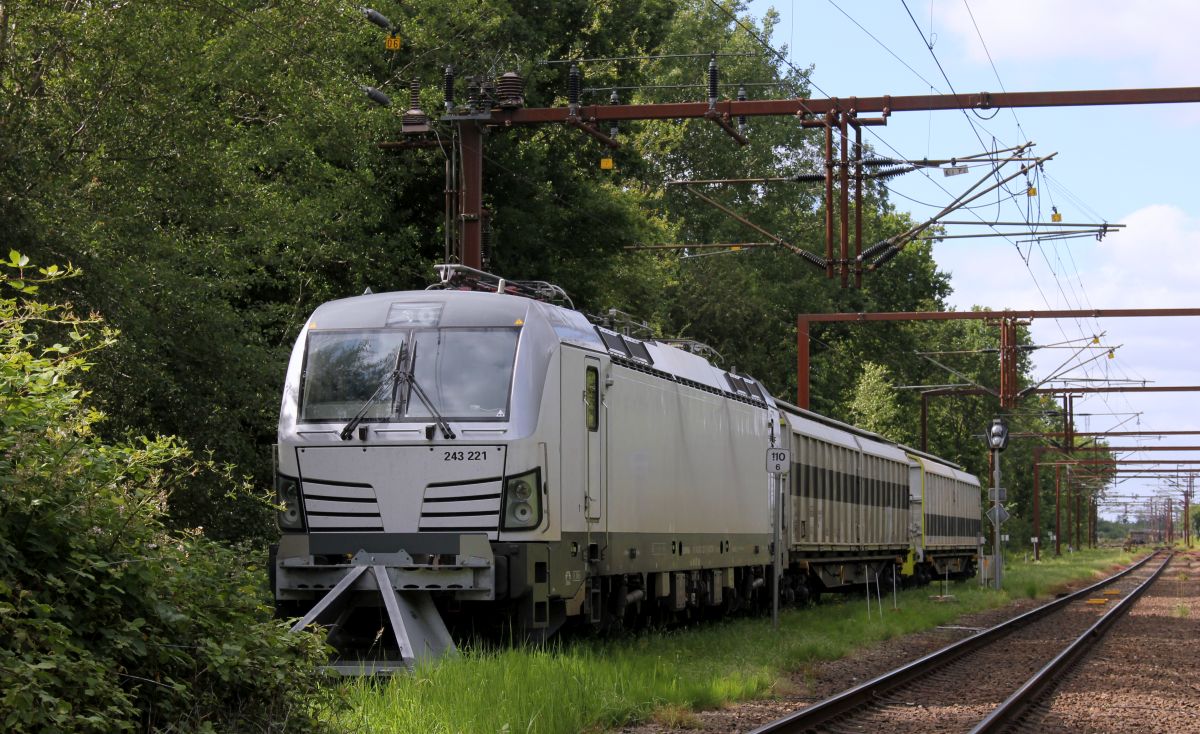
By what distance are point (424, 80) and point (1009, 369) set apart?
14.9 m

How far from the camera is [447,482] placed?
1330 centimetres

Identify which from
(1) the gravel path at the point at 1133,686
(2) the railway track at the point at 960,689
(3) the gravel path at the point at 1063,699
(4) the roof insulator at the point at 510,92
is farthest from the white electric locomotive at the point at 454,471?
(1) the gravel path at the point at 1133,686

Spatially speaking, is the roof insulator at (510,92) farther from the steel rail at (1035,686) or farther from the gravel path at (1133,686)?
the gravel path at (1133,686)

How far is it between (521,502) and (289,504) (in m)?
2.17

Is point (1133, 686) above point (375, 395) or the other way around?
the other way around

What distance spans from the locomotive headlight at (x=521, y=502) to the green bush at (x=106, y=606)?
14.3ft

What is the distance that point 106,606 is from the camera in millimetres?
7766

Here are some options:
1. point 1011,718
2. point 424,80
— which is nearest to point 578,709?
point 1011,718

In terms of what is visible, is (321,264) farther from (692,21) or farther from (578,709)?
(692,21)

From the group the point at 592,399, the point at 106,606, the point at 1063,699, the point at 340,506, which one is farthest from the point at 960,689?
the point at 106,606

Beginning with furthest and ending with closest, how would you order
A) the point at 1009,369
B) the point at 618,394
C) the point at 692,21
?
the point at 692,21, the point at 1009,369, the point at 618,394

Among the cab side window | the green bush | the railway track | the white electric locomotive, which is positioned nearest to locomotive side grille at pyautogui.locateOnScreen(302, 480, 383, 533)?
the white electric locomotive

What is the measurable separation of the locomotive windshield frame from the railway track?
153 inches

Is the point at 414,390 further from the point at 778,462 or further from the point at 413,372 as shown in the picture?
the point at 778,462
